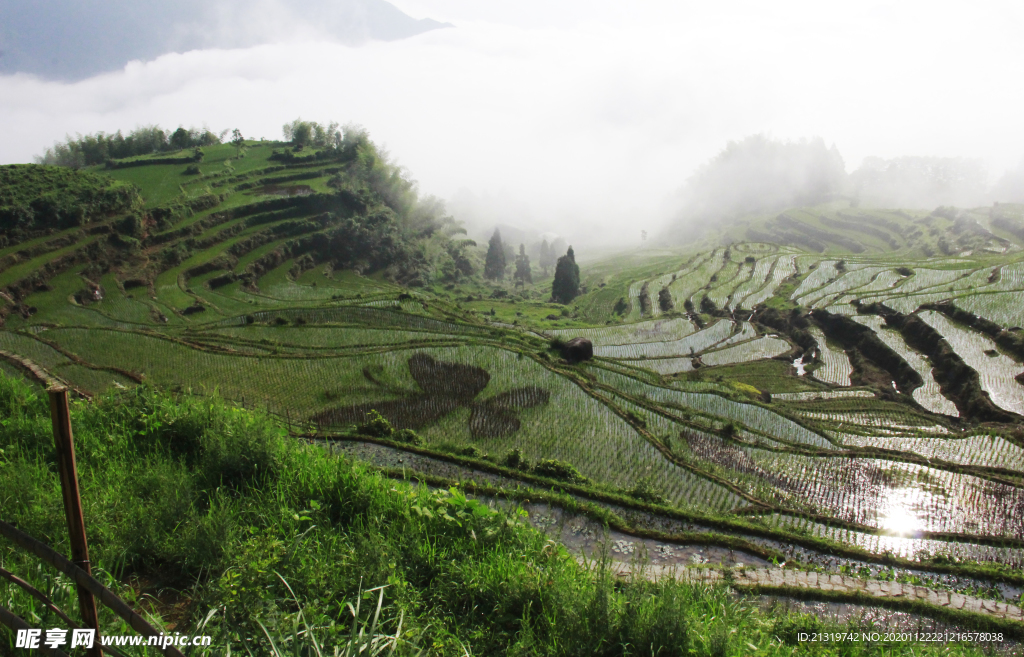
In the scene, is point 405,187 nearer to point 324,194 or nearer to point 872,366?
point 324,194

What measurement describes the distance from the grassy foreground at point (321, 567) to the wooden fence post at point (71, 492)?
3.22ft

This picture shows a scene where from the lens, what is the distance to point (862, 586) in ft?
25.4

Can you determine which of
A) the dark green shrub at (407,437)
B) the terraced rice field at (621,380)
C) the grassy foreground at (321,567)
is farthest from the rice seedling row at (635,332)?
the grassy foreground at (321,567)

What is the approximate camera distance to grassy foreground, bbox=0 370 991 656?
140 inches

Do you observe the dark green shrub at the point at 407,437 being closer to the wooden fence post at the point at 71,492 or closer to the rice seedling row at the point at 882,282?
the wooden fence post at the point at 71,492

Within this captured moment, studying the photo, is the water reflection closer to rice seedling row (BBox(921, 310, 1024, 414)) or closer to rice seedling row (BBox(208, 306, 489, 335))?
rice seedling row (BBox(921, 310, 1024, 414))

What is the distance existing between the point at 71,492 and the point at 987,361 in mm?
35390

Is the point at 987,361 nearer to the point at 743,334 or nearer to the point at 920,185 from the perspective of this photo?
the point at 743,334

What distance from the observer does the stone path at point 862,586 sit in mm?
7419

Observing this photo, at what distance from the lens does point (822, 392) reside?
2711 centimetres

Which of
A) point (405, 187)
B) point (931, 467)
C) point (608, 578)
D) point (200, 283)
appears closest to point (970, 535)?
point (931, 467)

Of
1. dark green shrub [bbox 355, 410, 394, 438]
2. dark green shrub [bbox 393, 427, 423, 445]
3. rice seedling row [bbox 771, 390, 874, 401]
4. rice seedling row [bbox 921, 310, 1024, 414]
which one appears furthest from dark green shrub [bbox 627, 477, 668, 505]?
rice seedling row [bbox 921, 310, 1024, 414]

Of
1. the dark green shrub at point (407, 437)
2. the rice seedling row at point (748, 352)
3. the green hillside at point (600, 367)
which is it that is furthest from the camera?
the rice seedling row at point (748, 352)

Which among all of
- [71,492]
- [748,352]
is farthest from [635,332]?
[71,492]
